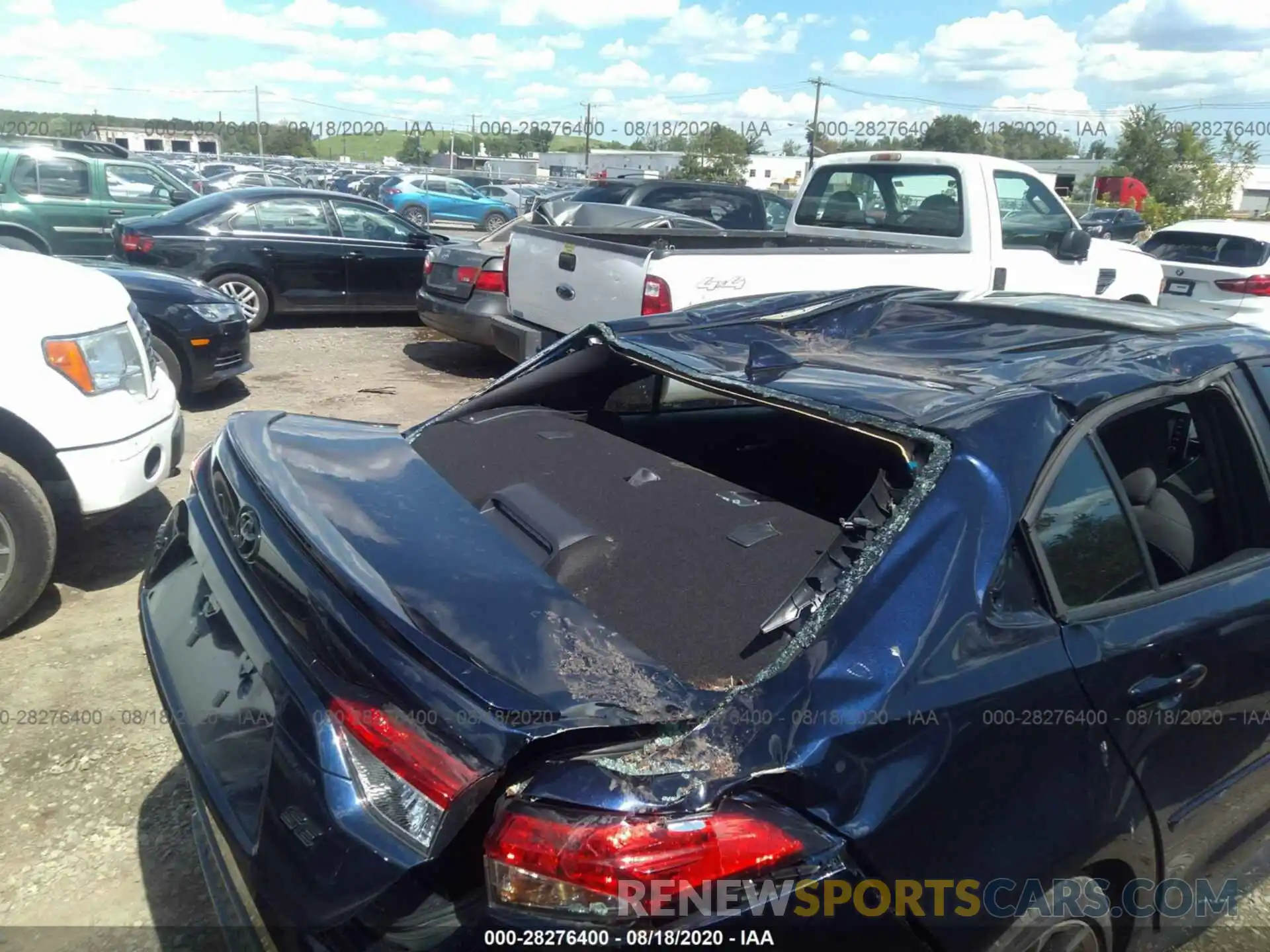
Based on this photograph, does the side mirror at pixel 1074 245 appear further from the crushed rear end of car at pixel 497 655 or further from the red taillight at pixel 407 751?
the red taillight at pixel 407 751

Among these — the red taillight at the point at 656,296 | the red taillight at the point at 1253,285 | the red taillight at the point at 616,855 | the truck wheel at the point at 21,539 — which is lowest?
the truck wheel at the point at 21,539

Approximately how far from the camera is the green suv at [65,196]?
11.1 meters

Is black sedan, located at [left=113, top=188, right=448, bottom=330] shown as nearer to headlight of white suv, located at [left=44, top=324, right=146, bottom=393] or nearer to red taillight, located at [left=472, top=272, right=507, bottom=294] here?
red taillight, located at [left=472, top=272, right=507, bottom=294]

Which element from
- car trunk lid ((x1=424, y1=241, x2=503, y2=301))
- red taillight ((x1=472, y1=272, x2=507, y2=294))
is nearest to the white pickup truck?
red taillight ((x1=472, y1=272, x2=507, y2=294))

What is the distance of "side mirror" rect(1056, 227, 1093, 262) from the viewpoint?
7.16 metres

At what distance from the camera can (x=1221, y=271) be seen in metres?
10.8

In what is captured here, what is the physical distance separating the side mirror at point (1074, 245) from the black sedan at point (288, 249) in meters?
6.83

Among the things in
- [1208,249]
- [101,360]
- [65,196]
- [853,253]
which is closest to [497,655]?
[101,360]

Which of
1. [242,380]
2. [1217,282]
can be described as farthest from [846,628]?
[1217,282]

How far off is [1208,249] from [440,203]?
21969mm

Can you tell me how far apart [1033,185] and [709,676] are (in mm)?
6977

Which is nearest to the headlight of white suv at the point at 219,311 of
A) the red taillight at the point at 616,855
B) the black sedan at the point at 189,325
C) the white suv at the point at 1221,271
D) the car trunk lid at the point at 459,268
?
the black sedan at the point at 189,325

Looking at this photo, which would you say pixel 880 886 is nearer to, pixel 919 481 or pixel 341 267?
pixel 919 481
